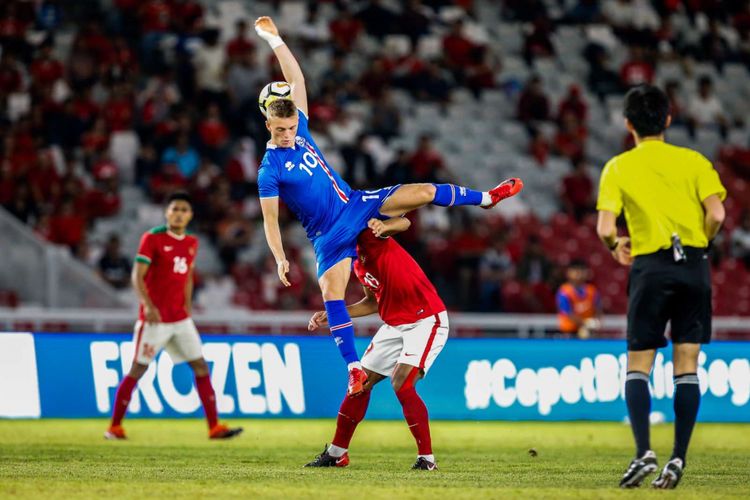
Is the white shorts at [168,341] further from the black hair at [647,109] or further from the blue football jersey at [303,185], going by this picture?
the black hair at [647,109]

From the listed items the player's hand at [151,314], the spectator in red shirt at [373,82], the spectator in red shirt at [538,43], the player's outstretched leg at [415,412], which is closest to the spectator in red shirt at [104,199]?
the spectator in red shirt at [373,82]

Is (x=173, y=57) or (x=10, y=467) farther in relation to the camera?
(x=173, y=57)

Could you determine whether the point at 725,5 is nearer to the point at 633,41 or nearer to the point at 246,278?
the point at 633,41

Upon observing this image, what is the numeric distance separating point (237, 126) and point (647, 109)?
1409cm

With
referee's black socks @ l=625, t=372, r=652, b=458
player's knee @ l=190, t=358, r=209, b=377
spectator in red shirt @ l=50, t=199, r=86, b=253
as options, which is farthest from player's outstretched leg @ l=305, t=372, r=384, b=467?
spectator in red shirt @ l=50, t=199, r=86, b=253

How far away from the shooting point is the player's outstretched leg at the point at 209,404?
40.7 feet

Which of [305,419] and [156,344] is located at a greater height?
[156,344]

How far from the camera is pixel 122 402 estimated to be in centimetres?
1245

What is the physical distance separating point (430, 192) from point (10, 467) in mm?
3494

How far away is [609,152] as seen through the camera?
2481cm

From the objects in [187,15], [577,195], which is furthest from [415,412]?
[187,15]

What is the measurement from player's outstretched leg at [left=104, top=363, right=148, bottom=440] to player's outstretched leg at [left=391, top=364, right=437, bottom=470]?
4.30m

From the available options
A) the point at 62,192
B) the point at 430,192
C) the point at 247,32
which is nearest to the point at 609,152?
the point at 247,32

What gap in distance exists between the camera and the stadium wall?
14414 millimetres
